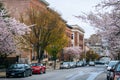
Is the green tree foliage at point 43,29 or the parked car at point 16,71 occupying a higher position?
the green tree foliage at point 43,29

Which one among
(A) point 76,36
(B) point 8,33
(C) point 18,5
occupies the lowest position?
(B) point 8,33

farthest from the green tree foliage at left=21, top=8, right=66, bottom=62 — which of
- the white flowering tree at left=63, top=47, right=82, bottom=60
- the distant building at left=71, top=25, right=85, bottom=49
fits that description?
the distant building at left=71, top=25, right=85, bottom=49

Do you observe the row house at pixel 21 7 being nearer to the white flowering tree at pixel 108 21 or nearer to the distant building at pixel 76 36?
the white flowering tree at pixel 108 21

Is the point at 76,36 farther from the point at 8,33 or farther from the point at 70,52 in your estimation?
the point at 8,33

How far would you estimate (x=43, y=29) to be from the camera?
58.7 meters

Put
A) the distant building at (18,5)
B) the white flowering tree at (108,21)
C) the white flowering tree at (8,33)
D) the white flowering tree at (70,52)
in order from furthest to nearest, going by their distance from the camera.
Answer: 1. the white flowering tree at (70,52)
2. the distant building at (18,5)
3. the white flowering tree at (8,33)
4. the white flowering tree at (108,21)

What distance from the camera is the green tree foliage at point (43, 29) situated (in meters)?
58.7

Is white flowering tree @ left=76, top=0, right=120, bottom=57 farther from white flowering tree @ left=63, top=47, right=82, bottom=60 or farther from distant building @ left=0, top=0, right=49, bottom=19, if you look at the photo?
white flowering tree @ left=63, top=47, right=82, bottom=60

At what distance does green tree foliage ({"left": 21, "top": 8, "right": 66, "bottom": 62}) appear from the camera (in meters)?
58.7

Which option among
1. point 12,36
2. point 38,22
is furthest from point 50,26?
point 12,36

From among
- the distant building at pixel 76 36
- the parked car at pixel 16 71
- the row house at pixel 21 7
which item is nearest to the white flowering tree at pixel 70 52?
the distant building at pixel 76 36

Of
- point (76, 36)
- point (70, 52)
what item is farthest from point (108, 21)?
point (76, 36)

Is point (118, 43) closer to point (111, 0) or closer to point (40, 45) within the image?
point (111, 0)

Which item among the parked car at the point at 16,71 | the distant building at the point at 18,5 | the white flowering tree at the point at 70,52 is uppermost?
the distant building at the point at 18,5
